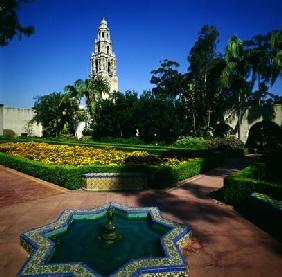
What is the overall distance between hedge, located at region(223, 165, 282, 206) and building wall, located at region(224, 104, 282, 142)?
21.1 m

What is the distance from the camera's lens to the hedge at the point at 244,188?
26.3 ft

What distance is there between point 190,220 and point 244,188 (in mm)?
2237

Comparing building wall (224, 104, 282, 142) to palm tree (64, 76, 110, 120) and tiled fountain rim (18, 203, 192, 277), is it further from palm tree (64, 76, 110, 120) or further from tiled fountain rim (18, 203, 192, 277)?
tiled fountain rim (18, 203, 192, 277)

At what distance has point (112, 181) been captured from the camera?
10789 millimetres

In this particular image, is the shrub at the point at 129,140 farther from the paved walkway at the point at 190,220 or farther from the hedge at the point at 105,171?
the paved walkway at the point at 190,220

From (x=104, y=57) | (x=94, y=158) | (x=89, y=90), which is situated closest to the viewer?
(x=94, y=158)

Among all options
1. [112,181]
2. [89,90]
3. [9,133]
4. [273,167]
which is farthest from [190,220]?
[9,133]

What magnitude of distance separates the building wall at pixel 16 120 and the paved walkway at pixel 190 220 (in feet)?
121

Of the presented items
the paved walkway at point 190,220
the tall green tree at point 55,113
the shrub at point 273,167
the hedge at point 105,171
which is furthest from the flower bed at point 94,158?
the tall green tree at point 55,113

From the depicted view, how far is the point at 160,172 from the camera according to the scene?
11062 mm

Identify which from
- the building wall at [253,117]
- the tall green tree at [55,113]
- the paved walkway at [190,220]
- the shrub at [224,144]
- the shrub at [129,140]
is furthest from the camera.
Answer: the tall green tree at [55,113]

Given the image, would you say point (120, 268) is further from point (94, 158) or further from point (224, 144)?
point (224, 144)

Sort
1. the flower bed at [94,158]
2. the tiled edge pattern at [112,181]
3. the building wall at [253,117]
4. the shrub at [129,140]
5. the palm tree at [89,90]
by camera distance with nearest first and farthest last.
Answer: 1. the tiled edge pattern at [112,181]
2. the flower bed at [94,158]
3. the building wall at [253,117]
4. the shrub at [129,140]
5. the palm tree at [89,90]

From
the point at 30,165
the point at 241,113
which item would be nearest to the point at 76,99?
the point at 241,113
